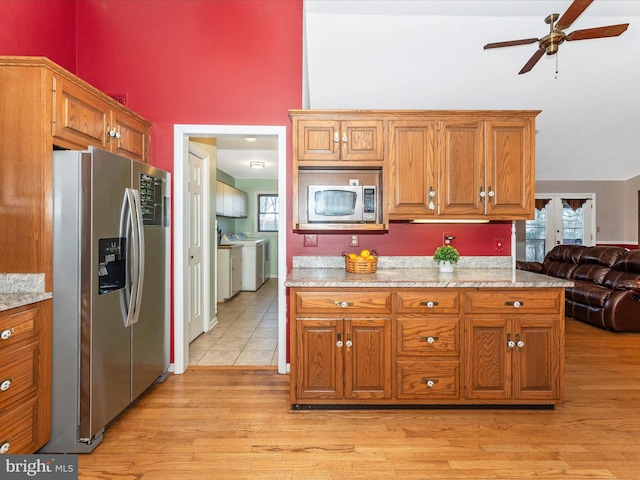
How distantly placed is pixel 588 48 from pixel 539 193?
4.72 meters

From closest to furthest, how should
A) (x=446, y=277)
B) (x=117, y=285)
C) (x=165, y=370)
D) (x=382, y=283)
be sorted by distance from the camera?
1. (x=117, y=285)
2. (x=382, y=283)
3. (x=446, y=277)
4. (x=165, y=370)

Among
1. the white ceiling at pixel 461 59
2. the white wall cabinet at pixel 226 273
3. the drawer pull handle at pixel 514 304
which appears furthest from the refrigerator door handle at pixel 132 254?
the white wall cabinet at pixel 226 273

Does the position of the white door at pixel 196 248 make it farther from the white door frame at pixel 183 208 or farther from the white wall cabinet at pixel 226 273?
the white wall cabinet at pixel 226 273

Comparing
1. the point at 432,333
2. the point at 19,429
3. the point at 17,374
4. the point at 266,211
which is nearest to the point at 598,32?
the point at 432,333

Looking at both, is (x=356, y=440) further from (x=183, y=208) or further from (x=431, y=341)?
(x=183, y=208)

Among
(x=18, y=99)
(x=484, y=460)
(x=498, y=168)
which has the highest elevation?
(x=18, y=99)

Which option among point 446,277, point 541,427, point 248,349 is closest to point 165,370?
point 248,349

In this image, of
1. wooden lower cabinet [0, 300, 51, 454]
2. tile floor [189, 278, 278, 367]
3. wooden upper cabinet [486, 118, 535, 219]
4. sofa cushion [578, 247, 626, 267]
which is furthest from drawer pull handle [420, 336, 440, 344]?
sofa cushion [578, 247, 626, 267]

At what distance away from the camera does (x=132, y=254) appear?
233cm

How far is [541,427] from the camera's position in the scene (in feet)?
7.42

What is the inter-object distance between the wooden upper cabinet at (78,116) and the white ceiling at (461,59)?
73.6 inches

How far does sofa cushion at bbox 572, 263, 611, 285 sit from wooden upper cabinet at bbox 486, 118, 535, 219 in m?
2.81

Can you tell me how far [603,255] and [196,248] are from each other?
522 centimetres

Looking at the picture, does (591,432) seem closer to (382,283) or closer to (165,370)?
(382,283)
